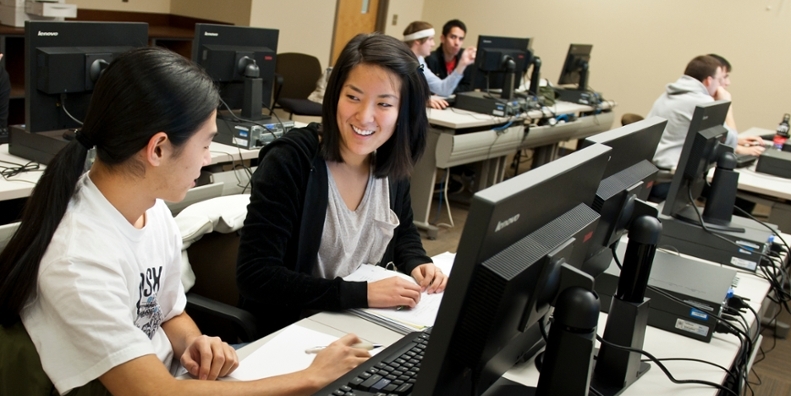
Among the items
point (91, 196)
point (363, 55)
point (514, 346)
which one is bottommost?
point (514, 346)

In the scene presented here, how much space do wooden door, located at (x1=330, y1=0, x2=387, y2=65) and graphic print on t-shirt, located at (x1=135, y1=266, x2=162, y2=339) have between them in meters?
5.51

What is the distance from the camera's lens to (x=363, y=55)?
1.64 metres

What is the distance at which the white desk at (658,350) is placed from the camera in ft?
4.55

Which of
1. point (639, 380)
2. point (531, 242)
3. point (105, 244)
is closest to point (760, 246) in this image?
point (639, 380)

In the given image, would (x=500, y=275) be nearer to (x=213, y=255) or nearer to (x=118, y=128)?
(x=118, y=128)

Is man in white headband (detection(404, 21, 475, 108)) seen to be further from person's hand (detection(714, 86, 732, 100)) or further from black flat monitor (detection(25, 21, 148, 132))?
black flat monitor (detection(25, 21, 148, 132))

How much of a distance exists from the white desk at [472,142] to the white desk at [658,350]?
6.90 ft

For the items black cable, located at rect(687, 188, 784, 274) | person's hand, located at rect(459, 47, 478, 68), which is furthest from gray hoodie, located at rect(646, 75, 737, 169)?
black cable, located at rect(687, 188, 784, 274)

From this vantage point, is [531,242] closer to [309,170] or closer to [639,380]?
[639,380]

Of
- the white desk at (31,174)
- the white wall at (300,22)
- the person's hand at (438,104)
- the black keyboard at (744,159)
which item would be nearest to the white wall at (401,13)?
the white wall at (300,22)

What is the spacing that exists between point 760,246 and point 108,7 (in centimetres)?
484

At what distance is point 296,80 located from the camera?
18.4 feet

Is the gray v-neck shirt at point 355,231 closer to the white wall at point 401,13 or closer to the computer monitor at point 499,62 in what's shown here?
the computer monitor at point 499,62

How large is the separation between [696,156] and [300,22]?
185 inches
